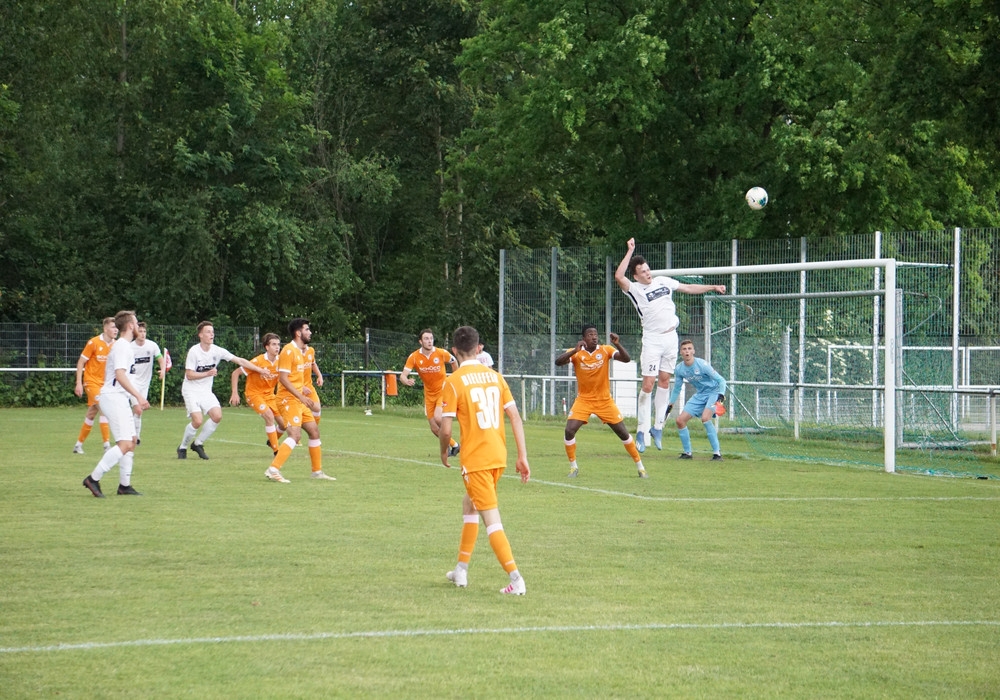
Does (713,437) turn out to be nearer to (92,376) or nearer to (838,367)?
(838,367)

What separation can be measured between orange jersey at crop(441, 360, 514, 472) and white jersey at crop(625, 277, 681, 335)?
9.78m

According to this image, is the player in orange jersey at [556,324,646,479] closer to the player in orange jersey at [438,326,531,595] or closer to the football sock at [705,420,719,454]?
the football sock at [705,420,719,454]

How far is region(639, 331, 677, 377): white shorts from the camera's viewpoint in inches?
717

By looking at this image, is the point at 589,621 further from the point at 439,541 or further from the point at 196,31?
the point at 196,31

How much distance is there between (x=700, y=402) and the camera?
19.6 meters

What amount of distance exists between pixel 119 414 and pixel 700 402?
947cm

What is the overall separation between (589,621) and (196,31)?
3955 cm

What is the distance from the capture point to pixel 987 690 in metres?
6.00

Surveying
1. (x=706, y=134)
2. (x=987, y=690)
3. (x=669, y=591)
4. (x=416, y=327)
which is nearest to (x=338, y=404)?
(x=416, y=327)

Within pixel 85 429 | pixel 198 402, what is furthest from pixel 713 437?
pixel 85 429

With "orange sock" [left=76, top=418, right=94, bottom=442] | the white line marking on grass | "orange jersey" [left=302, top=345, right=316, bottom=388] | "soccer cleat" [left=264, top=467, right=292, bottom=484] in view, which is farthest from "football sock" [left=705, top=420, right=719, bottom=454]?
the white line marking on grass

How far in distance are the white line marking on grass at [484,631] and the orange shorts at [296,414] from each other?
8670mm

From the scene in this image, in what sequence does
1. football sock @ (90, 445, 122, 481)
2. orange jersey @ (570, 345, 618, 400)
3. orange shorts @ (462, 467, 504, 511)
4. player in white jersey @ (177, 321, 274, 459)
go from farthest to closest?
player in white jersey @ (177, 321, 274, 459), orange jersey @ (570, 345, 618, 400), football sock @ (90, 445, 122, 481), orange shorts @ (462, 467, 504, 511)

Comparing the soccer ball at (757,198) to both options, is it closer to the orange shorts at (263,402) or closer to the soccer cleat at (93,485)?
the orange shorts at (263,402)
